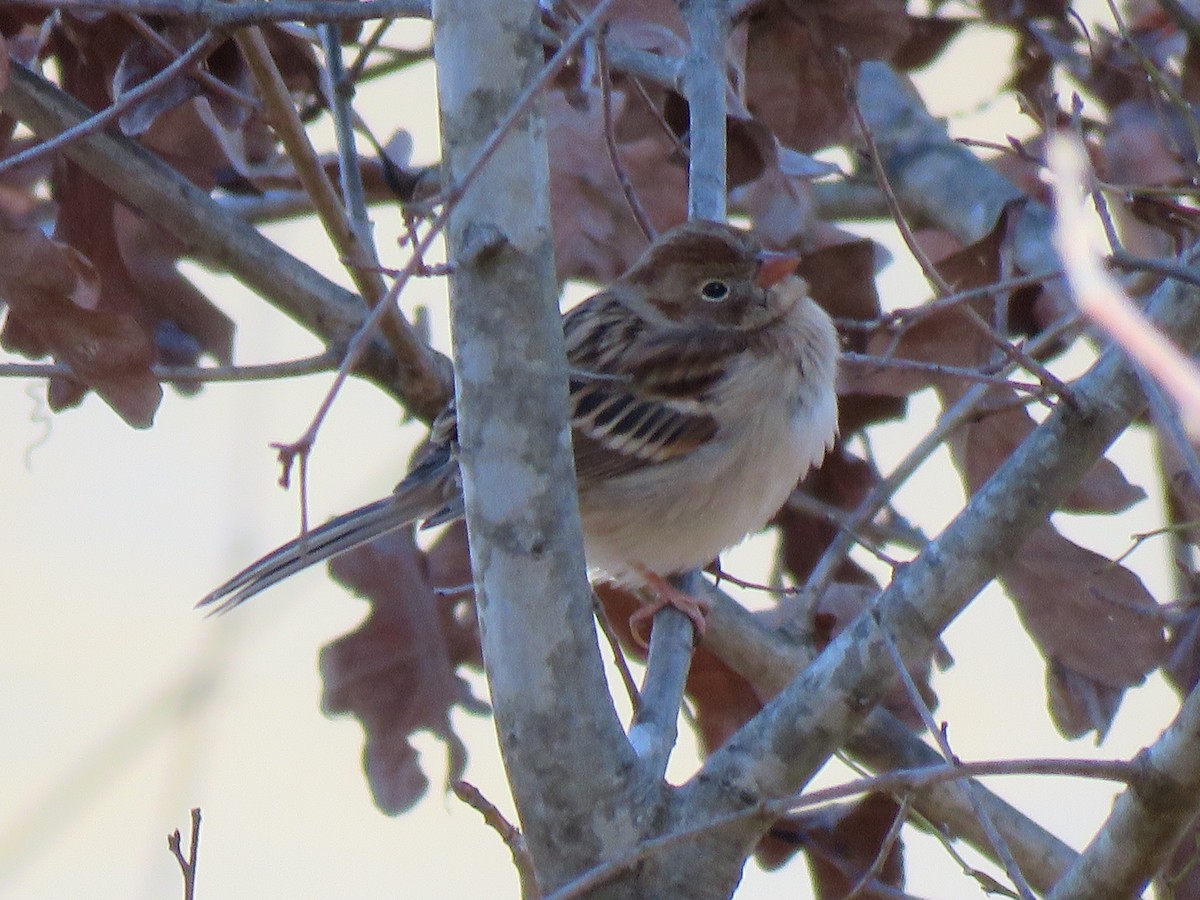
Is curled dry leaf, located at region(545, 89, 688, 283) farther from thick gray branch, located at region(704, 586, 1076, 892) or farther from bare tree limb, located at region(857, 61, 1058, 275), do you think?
thick gray branch, located at region(704, 586, 1076, 892)

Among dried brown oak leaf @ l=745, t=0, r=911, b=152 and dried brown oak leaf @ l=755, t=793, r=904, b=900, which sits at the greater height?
dried brown oak leaf @ l=745, t=0, r=911, b=152

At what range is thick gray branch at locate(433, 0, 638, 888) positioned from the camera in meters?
2.44

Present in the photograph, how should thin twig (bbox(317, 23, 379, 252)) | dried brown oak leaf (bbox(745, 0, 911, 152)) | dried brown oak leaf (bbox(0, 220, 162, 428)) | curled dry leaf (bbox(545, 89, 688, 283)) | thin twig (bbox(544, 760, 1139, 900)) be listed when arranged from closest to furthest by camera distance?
thin twig (bbox(544, 760, 1139, 900))
dried brown oak leaf (bbox(0, 220, 162, 428))
thin twig (bbox(317, 23, 379, 252))
dried brown oak leaf (bbox(745, 0, 911, 152))
curled dry leaf (bbox(545, 89, 688, 283))

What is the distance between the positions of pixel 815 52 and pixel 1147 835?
2.38 metres

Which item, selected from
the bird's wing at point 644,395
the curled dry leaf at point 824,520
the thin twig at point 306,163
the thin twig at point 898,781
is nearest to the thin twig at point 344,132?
the thin twig at point 306,163

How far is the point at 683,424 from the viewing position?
Result: 4.36 meters

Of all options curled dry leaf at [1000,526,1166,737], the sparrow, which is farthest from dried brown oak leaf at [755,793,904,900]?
the sparrow

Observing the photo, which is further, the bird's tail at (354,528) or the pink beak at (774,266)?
the pink beak at (774,266)

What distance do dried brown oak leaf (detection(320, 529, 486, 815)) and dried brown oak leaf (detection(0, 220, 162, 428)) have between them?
1.16 metres

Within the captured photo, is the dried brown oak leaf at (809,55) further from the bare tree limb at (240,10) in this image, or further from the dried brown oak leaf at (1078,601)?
the bare tree limb at (240,10)

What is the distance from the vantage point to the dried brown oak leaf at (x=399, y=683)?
431 cm

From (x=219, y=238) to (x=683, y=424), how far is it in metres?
1.30

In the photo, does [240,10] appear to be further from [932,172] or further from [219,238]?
[932,172]

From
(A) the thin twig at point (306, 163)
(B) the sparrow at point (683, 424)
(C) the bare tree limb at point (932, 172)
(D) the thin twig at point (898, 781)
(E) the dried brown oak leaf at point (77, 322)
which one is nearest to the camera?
(D) the thin twig at point (898, 781)
